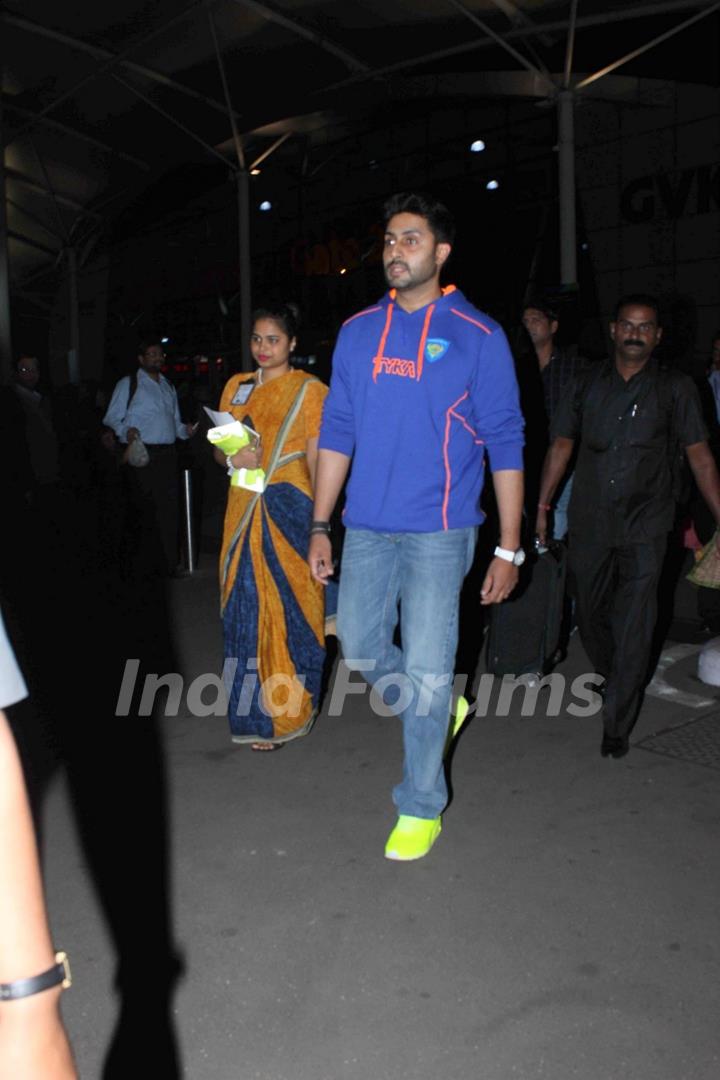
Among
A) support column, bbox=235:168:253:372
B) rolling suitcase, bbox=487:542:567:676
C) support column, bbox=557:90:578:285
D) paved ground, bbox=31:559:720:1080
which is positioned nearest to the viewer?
paved ground, bbox=31:559:720:1080

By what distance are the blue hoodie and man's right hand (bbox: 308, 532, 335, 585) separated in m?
0.26

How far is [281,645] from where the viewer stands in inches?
186

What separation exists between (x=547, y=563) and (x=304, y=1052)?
333cm

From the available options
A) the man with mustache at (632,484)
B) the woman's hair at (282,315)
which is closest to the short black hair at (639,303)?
the man with mustache at (632,484)

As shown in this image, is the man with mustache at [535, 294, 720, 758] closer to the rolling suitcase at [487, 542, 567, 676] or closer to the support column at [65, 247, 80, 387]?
the rolling suitcase at [487, 542, 567, 676]

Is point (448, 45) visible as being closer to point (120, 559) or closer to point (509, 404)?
point (120, 559)

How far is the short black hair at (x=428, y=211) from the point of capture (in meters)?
3.65

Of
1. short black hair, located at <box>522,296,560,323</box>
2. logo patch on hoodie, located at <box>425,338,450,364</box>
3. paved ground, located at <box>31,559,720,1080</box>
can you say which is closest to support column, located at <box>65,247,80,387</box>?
short black hair, located at <box>522,296,560,323</box>

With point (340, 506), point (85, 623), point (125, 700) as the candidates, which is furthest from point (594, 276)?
point (125, 700)

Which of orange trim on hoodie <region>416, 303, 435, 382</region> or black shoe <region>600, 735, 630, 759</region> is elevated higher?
orange trim on hoodie <region>416, 303, 435, 382</region>

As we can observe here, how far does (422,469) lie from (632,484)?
4.22 feet

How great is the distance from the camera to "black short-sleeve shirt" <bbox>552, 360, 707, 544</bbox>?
179 inches

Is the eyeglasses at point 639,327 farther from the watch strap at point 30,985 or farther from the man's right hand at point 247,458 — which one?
the watch strap at point 30,985

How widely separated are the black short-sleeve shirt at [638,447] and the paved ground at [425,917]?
36.9 inches
